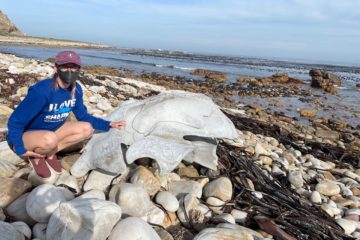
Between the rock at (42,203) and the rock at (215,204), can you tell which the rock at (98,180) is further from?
the rock at (215,204)

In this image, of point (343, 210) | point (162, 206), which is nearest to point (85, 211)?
point (162, 206)

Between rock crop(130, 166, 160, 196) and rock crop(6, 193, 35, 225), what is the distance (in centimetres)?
104

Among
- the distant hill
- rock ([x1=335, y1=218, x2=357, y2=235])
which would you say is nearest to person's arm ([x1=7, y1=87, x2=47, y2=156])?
rock ([x1=335, y1=218, x2=357, y2=235])

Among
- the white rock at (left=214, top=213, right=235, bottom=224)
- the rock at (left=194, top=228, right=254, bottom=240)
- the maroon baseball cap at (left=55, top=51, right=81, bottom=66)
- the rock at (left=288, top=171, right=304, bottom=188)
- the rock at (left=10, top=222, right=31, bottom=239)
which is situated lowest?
the rock at (left=288, top=171, right=304, bottom=188)

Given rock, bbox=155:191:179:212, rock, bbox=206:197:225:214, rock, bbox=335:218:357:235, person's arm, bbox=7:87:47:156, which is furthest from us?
rock, bbox=335:218:357:235

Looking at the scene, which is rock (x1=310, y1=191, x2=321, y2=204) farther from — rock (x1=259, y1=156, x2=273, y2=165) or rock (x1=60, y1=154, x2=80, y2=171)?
rock (x1=60, y1=154, x2=80, y2=171)

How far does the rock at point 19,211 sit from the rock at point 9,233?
42 centimetres

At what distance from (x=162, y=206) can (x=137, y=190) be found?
0.35m

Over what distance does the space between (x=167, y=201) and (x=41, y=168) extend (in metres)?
1.27

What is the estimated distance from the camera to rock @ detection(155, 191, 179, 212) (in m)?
3.64

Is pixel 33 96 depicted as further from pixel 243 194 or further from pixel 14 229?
pixel 243 194

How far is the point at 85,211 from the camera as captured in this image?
2824 mm

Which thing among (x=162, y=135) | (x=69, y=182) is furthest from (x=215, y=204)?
(x=69, y=182)

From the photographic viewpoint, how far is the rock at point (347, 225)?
421 centimetres
